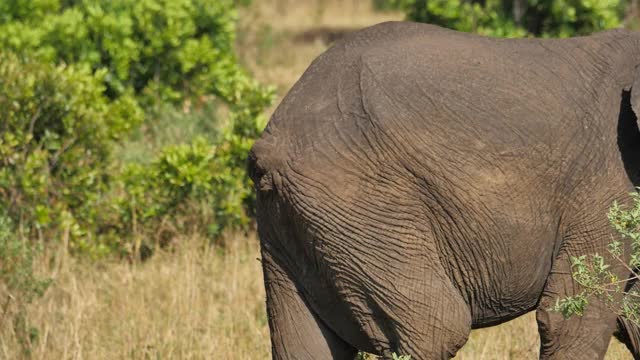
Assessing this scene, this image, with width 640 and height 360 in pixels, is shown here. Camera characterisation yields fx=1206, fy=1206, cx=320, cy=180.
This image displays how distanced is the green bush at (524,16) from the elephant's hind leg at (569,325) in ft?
20.5

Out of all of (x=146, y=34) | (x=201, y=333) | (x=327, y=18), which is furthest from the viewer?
(x=327, y=18)

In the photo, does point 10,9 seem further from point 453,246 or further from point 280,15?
point 280,15

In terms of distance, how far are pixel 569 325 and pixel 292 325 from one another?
41.8 inches

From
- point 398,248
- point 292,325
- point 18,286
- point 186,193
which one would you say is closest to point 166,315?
point 18,286

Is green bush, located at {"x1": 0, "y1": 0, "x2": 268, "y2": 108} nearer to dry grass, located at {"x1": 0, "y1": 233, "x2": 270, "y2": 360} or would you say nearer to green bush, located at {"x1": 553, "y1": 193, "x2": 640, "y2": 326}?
dry grass, located at {"x1": 0, "y1": 233, "x2": 270, "y2": 360}

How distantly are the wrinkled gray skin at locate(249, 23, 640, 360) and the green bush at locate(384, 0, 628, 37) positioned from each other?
6014mm

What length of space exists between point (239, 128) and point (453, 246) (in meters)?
4.51

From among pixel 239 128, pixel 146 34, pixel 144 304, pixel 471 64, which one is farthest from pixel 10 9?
pixel 471 64

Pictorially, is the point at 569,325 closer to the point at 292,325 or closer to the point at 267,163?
the point at 292,325

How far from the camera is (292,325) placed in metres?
4.66

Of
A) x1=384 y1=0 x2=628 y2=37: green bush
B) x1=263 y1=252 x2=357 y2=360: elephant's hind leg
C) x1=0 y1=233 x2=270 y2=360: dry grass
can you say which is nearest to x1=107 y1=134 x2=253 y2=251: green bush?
x1=0 y1=233 x2=270 y2=360: dry grass

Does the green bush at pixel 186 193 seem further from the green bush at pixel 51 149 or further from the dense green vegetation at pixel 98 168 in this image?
the green bush at pixel 51 149

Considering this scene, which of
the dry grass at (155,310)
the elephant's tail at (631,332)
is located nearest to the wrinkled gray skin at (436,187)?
the elephant's tail at (631,332)

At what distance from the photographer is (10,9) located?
1105 cm
